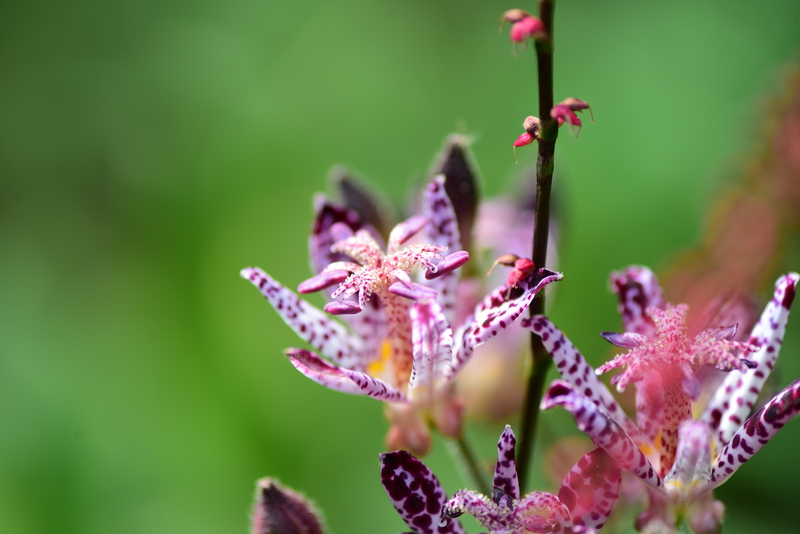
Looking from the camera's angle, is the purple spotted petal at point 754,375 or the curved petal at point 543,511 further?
the purple spotted petal at point 754,375

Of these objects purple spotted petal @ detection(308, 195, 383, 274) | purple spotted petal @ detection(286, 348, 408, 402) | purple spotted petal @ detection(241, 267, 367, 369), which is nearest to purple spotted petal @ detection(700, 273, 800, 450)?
purple spotted petal @ detection(286, 348, 408, 402)

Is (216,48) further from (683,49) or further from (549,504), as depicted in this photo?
(549,504)

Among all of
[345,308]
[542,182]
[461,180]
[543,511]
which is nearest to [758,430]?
[543,511]

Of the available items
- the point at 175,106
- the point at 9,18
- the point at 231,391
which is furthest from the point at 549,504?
the point at 9,18

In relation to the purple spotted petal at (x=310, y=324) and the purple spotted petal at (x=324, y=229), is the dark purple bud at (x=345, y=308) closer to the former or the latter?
the purple spotted petal at (x=310, y=324)

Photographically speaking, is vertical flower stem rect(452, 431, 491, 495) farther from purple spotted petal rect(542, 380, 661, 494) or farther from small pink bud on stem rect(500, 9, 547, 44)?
small pink bud on stem rect(500, 9, 547, 44)

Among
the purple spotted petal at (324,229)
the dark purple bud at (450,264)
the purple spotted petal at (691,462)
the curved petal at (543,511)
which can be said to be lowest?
the curved petal at (543,511)

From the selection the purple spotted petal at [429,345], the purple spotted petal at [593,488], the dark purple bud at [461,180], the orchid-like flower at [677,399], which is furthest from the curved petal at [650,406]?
the dark purple bud at [461,180]
